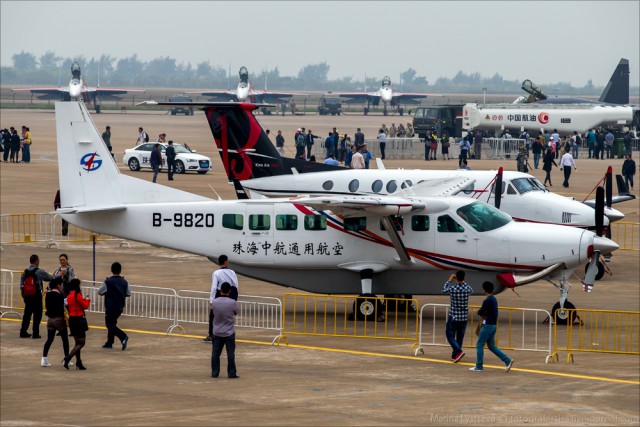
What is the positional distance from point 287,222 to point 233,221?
1.06 metres

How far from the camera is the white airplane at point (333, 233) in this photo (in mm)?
21500

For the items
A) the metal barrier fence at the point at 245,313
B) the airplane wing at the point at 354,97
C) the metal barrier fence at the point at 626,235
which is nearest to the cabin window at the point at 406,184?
the metal barrier fence at the point at 245,313

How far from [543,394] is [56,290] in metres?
7.32

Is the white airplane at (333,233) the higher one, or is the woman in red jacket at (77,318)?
the white airplane at (333,233)

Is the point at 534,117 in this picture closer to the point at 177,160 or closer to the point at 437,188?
the point at 177,160

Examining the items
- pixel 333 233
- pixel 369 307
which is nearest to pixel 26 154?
pixel 333 233

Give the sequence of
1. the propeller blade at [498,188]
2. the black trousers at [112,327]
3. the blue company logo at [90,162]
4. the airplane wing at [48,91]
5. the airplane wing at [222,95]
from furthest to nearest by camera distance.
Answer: the airplane wing at [48,91], the airplane wing at [222,95], the propeller blade at [498,188], the blue company logo at [90,162], the black trousers at [112,327]

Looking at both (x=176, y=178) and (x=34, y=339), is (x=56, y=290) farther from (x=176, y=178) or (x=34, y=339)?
(x=176, y=178)

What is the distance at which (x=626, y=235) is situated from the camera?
118 ft

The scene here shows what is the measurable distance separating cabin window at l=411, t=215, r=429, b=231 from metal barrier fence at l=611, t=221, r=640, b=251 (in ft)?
43.4

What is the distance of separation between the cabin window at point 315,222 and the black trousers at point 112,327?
4.80 meters

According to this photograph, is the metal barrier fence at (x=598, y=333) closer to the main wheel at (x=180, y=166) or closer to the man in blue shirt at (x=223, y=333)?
the man in blue shirt at (x=223, y=333)

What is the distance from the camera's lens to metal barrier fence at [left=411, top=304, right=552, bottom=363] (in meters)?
19.6

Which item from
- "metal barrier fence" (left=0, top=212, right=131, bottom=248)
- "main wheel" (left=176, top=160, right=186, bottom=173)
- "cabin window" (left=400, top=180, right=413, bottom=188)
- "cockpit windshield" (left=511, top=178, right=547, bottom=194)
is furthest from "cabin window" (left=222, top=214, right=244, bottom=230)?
"main wheel" (left=176, top=160, right=186, bottom=173)
